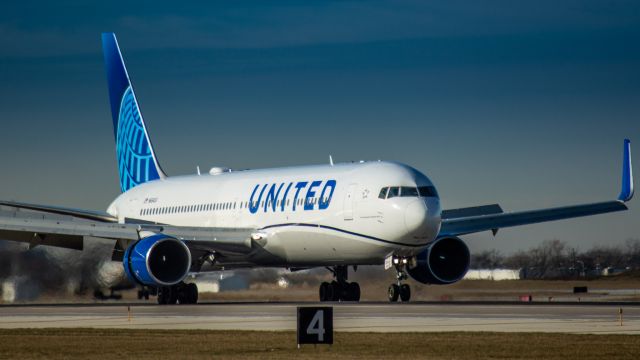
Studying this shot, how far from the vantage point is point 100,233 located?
41.2 m

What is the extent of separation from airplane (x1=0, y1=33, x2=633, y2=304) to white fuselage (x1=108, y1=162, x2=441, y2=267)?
0.03 meters

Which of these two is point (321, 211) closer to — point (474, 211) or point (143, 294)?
point (474, 211)

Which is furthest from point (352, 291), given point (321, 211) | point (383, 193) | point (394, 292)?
point (383, 193)

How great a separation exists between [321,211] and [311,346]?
1869cm

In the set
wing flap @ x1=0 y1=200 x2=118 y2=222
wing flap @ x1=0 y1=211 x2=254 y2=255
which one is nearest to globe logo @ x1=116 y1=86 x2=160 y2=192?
wing flap @ x1=0 y1=200 x2=118 y2=222

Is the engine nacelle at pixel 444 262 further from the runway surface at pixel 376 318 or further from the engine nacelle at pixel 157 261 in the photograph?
the engine nacelle at pixel 157 261

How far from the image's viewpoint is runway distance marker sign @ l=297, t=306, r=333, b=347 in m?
21.0

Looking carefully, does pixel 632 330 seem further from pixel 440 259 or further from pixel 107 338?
pixel 440 259

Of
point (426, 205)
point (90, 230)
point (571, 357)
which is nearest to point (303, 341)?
point (571, 357)

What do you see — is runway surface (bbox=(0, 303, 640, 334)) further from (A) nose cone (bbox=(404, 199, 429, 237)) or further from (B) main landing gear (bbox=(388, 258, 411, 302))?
(B) main landing gear (bbox=(388, 258, 411, 302))

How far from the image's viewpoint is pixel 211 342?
2358 centimetres

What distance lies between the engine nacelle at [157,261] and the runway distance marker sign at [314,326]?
19.0 metres

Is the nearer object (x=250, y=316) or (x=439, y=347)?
(x=439, y=347)

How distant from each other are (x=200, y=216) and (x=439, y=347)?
86.7ft
